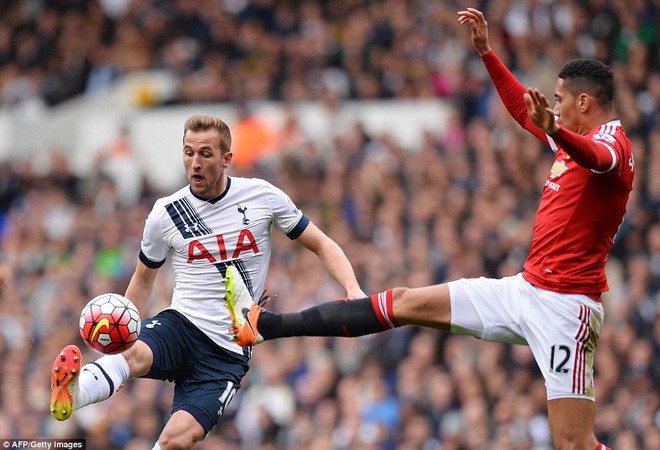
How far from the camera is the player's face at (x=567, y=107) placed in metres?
7.28

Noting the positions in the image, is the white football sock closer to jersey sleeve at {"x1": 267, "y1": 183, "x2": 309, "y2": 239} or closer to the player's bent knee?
the player's bent knee

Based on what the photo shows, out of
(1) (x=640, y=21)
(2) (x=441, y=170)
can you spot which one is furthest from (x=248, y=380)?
(1) (x=640, y=21)

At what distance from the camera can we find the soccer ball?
733 cm

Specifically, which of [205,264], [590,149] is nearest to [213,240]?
[205,264]

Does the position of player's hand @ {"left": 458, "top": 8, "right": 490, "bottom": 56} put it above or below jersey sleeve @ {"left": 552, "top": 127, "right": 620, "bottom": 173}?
above

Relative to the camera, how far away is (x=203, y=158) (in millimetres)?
7711

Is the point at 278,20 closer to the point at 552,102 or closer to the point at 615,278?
the point at 552,102

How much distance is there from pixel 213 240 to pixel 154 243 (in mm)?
401

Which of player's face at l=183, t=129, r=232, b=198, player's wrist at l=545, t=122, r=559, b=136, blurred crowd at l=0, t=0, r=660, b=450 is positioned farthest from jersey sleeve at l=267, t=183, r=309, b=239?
blurred crowd at l=0, t=0, r=660, b=450

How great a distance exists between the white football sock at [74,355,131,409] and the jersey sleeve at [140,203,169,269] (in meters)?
0.71

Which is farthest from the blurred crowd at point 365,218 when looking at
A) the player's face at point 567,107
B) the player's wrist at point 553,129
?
the player's wrist at point 553,129

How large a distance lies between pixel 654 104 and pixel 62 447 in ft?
25.4

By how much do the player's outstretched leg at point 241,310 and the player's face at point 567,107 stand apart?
2.26 meters

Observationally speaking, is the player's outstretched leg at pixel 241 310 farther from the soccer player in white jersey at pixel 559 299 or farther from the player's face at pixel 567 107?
the player's face at pixel 567 107
